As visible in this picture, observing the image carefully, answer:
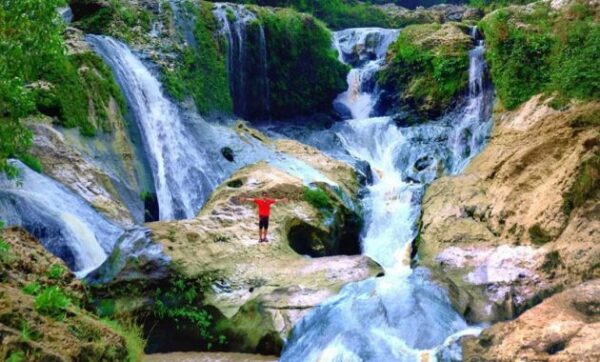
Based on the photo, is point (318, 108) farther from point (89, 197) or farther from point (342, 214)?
point (89, 197)

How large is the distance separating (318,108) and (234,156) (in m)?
8.11

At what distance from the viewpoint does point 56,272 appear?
835 cm

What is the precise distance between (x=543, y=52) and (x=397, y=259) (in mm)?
8529

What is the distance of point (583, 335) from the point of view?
725 centimetres

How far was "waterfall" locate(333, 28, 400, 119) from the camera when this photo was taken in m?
26.1

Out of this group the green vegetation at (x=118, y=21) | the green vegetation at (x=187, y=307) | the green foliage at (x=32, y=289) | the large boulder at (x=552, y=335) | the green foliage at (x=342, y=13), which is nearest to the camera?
the large boulder at (x=552, y=335)

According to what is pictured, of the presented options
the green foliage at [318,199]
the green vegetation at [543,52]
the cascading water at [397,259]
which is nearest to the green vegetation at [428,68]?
the cascading water at [397,259]

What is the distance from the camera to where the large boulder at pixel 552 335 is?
282 inches

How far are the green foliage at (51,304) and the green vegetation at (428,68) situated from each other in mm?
18365

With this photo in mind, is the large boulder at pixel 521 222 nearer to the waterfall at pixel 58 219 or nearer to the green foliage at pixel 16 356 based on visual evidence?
the waterfall at pixel 58 219

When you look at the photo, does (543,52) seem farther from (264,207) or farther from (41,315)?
(41,315)

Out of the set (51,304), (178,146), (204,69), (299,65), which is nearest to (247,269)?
(51,304)

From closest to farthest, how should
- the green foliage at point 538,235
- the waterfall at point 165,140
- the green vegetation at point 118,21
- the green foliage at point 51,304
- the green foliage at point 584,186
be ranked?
the green foliage at point 51,304 < the green foliage at point 584,186 < the green foliage at point 538,235 < the waterfall at point 165,140 < the green vegetation at point 118,21

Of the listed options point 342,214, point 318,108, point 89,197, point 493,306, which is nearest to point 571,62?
point 342,214
